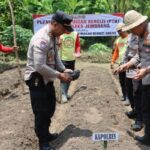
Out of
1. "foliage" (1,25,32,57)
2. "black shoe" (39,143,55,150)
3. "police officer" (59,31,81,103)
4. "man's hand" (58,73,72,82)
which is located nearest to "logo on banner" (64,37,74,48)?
"police officer" (59,31,81,103)

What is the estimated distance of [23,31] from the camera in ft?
50.6

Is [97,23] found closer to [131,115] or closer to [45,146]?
[131,115]

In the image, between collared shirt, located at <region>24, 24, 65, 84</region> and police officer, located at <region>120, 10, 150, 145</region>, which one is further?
police officer, located at <region>120, 10, 150, 145</region>

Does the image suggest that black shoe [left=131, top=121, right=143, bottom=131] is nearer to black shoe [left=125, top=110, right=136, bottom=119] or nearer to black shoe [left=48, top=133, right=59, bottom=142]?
black shoe [left=125, top=110, right=136, bottom=119]

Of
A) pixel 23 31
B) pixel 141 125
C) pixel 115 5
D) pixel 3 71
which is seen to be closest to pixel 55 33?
pixel 141 125

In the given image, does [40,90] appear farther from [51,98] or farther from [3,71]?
[3,71]

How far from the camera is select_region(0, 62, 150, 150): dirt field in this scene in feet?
20.6

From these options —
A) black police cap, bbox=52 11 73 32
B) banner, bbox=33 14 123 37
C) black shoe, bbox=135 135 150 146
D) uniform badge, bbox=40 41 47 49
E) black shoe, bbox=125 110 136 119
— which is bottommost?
banner, bbox=33 14 123 37

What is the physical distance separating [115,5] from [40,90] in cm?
1303

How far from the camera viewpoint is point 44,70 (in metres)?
5.82

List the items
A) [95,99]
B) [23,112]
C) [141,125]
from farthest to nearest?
1. [95,99]
2. [23,112]
3. [141,125]

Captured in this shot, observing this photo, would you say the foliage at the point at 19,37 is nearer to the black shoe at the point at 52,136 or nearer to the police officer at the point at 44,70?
the black shoe at the point at 52,136

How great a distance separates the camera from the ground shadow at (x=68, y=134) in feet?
21.2

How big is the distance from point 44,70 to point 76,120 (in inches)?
66.5
